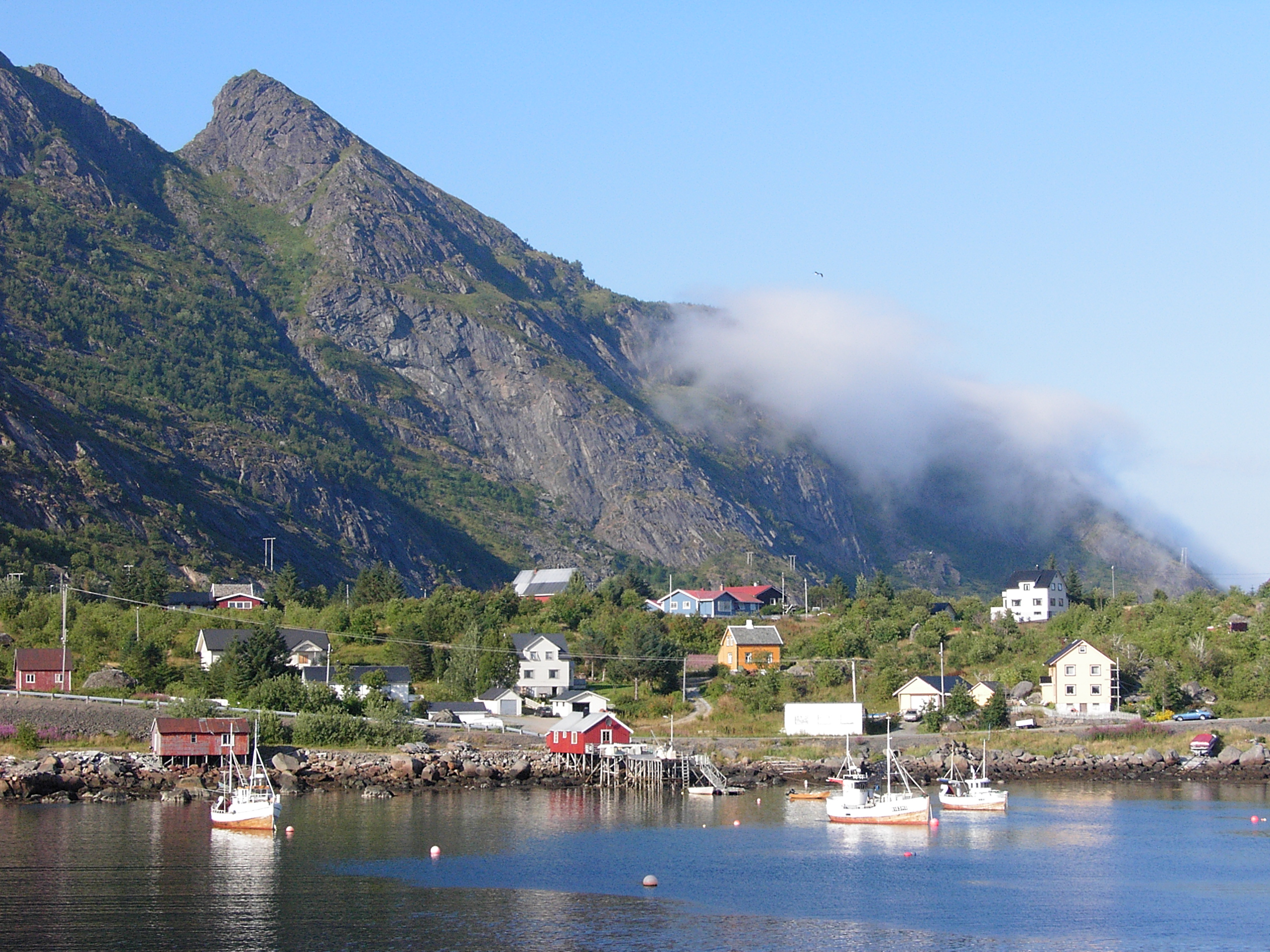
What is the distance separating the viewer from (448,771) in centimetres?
7975

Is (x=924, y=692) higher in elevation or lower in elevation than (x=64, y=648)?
lower

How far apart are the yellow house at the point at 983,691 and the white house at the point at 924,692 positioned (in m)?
0.64

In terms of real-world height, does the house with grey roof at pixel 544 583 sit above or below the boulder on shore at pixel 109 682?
above

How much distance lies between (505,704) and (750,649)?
2204 cm

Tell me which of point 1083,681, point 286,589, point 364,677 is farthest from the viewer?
point 286,589

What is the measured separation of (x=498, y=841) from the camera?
5931cm

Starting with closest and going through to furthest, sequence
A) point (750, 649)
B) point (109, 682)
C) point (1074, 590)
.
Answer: point (109, 682) → point (750, 649) → point (1074, 590)

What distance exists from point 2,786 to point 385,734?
2121cm

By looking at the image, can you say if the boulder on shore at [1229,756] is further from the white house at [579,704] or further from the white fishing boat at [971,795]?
the white house at [579,704]

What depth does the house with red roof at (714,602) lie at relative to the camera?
5999 inches

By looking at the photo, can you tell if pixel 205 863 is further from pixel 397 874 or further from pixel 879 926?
pixel 879 926

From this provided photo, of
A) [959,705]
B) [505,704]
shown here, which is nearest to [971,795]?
[959,705]

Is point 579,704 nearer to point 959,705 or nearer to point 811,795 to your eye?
point 959,705

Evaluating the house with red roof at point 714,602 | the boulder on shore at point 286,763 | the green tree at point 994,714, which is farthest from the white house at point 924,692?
the house with red roof at point 714,602
